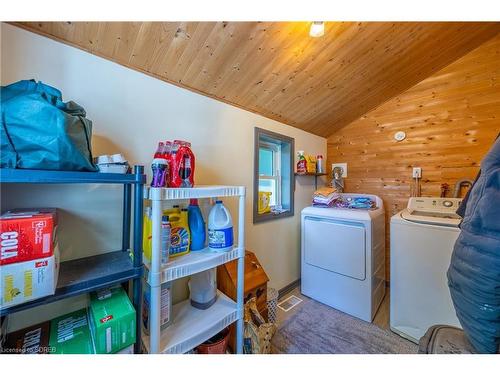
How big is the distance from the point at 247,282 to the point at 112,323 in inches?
35.5

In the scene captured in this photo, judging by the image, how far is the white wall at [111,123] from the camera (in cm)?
92

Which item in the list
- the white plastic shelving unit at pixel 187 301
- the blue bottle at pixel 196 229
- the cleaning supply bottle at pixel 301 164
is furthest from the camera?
the cleaning supply bottle at pixel 301 164

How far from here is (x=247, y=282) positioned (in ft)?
4.97

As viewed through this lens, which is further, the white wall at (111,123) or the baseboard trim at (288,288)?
the baseboard trim at (288,288)

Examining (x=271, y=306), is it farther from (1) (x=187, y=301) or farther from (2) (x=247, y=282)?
(1) (x=187, y=301)

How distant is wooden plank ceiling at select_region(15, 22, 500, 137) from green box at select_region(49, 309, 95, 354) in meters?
1.34

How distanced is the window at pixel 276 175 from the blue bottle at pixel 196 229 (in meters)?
1.00

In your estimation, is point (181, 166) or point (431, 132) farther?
point (431, 132)

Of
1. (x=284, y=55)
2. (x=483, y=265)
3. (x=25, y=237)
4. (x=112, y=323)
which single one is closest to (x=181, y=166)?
(x=25, y=237)

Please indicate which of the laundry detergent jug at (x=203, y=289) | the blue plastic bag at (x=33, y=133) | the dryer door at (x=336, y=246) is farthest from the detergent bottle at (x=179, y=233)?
the dryer door at (x=336, y=246)

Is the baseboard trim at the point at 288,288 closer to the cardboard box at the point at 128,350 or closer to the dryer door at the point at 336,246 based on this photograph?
the dryer door at the point at 336,246
